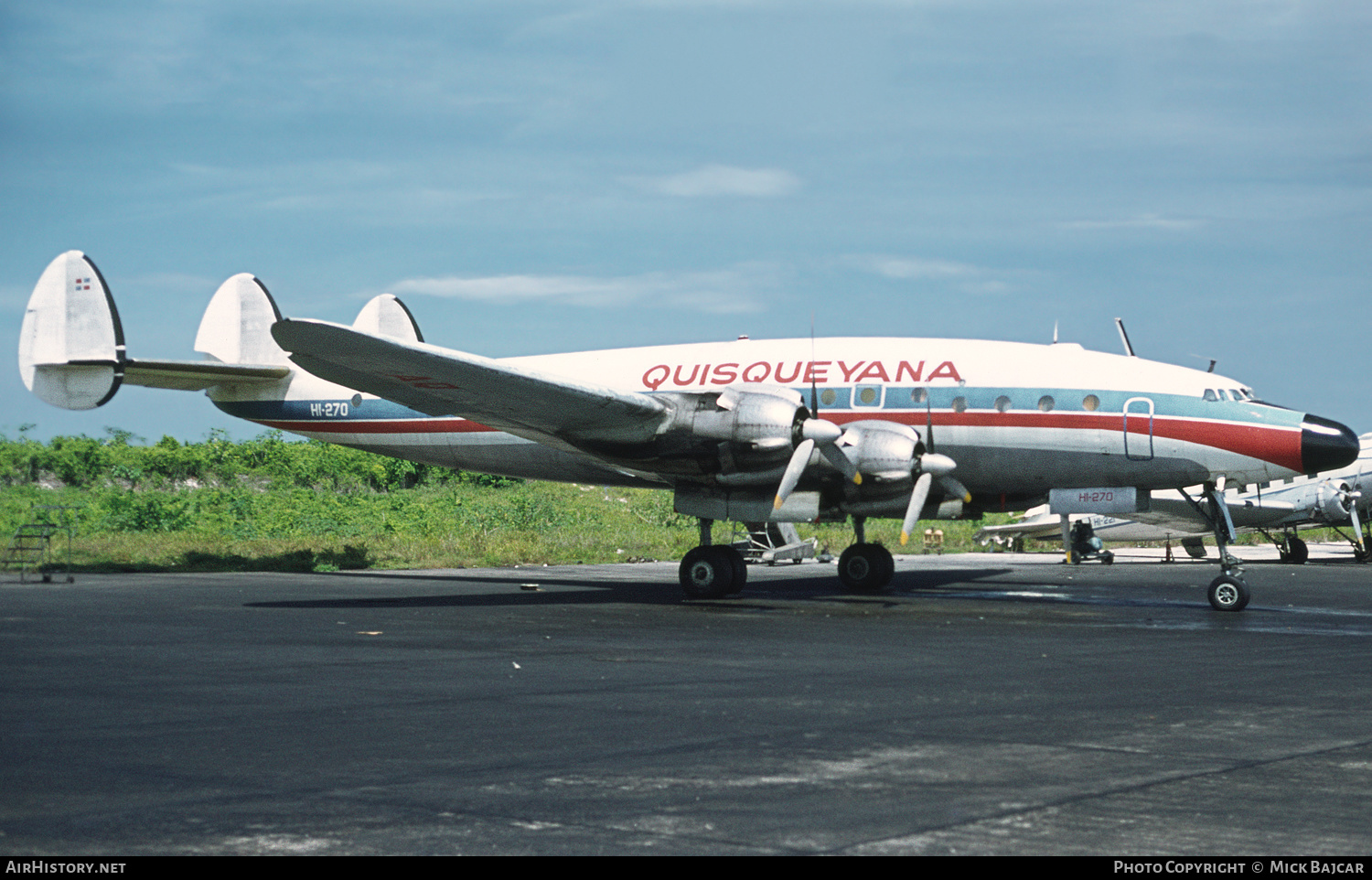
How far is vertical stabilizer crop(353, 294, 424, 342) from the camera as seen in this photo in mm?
26375

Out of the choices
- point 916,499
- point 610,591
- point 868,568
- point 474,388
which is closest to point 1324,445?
point 916,499

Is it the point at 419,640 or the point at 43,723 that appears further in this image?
the point at 419,640

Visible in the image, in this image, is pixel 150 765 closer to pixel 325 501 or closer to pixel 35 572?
pixel 35 572

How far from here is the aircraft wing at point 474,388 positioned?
53.4 ft

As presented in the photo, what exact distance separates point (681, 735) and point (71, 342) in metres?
19.7

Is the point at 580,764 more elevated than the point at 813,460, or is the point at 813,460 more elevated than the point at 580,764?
the point at 813,460

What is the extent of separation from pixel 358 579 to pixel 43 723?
1706 cm

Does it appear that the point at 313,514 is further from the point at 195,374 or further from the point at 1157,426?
the point at 1157,426

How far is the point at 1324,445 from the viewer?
18.1 m

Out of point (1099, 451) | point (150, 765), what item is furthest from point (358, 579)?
point (150, 765)

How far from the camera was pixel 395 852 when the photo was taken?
15.9 ft

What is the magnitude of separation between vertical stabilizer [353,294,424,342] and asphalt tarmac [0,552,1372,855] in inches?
432
